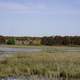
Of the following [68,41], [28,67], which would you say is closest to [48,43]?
[68,41]

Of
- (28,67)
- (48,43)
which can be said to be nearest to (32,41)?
(48,43)

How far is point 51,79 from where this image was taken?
2044 cm

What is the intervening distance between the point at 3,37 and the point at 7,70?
67.3m

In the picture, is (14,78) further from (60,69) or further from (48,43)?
(48,43)

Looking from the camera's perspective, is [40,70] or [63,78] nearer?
[63,78]

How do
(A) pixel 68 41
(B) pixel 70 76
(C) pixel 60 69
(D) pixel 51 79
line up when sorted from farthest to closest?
(A) pixel 68 41, (C) pixel 60 69, (B) pixel 70 76, (D) pixel 51 79

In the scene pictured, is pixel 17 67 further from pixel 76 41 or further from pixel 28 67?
pixel 76 41

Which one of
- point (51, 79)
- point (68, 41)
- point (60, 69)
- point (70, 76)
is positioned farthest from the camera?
point (68, 41)

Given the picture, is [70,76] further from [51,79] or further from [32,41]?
[32,41]

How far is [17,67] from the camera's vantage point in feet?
79.8

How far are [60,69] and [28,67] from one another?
2.46 m

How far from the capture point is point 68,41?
85.1m

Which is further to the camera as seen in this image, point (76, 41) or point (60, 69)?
point (76, 41)

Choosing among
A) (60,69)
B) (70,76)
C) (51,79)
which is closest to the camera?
(51,79)
